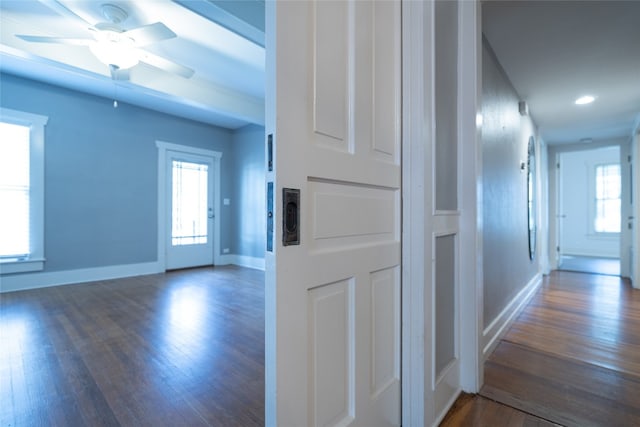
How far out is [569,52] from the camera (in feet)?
7.54

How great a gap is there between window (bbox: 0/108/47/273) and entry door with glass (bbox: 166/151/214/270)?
1.57 metres

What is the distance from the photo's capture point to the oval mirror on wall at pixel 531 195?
3375 millimetres

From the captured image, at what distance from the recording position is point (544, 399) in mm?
1513

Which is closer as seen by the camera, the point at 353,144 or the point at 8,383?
the point at 353,144

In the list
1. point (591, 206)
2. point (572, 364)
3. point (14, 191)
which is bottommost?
point (572, 364)

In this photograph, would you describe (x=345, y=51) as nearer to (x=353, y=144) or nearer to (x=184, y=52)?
(x=353, y=144)

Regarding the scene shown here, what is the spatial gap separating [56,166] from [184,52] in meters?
2.41

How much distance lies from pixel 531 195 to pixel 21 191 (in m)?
6.10

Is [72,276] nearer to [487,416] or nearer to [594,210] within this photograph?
[487,416]

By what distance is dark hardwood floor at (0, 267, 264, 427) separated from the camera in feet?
4.67

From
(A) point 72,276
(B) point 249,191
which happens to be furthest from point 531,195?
(A) point 72,276

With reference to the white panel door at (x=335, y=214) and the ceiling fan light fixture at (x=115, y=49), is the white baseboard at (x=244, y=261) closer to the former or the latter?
the ceiling fan light fixture at (x=115, y=49)

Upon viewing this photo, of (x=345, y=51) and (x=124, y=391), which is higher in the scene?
(x=345, y=51)

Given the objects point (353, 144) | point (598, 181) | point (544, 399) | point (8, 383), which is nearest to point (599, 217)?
point (598, 181)
